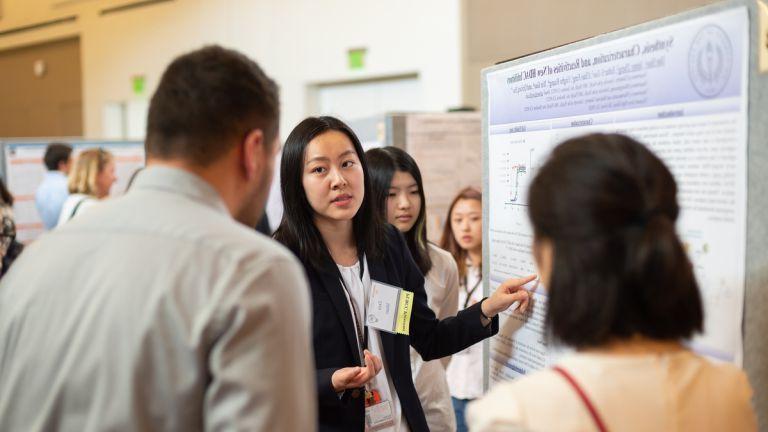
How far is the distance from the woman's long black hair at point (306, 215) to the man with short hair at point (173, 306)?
0.80 meters

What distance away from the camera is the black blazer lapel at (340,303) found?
185 centimetres

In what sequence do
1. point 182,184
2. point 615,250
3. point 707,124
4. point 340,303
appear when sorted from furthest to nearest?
point 340,303 < point 707,124 < point 182,184 < point 615,250

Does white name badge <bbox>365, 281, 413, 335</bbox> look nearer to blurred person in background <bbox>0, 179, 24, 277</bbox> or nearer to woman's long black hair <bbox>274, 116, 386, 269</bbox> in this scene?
woman's long black hair <bbox>274, 116, 386, 269</bbox>

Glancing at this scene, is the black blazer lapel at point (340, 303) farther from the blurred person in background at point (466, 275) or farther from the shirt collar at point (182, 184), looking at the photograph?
the blurred person in background at point (466, 275)

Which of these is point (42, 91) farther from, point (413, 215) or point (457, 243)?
point (413, 215)

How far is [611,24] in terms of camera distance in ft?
21.6

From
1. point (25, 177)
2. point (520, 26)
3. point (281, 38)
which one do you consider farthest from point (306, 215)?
point (281, 38)

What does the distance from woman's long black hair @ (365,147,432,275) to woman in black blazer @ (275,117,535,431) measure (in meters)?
0.61

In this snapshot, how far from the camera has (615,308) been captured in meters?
0.94

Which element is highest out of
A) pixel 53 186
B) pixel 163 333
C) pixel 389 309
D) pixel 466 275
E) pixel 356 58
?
pixel 356 58

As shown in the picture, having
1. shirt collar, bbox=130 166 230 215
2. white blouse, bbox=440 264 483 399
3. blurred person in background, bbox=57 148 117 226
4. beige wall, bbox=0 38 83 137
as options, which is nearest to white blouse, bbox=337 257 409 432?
shirt collar, bbox=130 166 230 215

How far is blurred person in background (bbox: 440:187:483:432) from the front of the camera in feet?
9.70

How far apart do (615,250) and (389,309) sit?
104 cm

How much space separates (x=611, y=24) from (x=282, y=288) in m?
6.24
